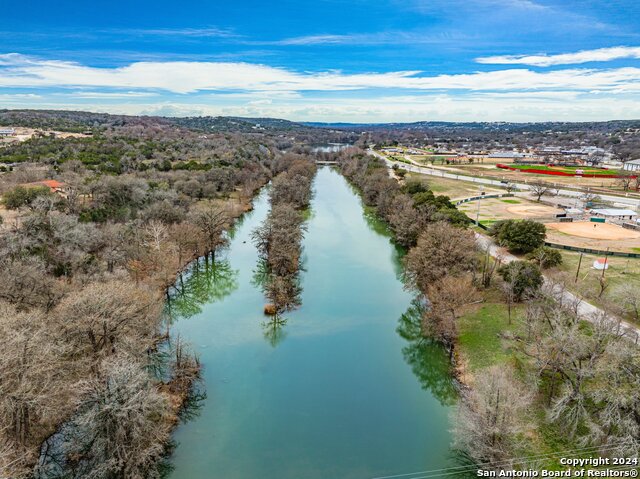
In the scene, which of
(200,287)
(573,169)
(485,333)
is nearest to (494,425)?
(485,333)

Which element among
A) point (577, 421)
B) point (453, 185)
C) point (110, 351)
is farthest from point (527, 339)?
point (453, 185)

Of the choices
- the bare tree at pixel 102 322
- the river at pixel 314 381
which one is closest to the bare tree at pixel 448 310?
the river at pixel 314 381

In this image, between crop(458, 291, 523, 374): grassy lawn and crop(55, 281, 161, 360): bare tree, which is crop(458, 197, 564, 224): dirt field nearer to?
crop(458, 291, 523, 374): grassy lawn

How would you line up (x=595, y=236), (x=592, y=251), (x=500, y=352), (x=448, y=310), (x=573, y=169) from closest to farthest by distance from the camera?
(x=500, y=352), (x=448, y=310), (x=592, y=251), (x=595, y=236), (x=573, y=169)

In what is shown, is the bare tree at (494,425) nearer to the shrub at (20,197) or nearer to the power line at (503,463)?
the power line at (503,463)

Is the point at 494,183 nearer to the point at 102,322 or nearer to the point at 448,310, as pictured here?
the point at 448,310

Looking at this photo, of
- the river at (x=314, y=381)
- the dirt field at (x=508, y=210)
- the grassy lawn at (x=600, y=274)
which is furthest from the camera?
the dirt field at (x=508, y=210)
